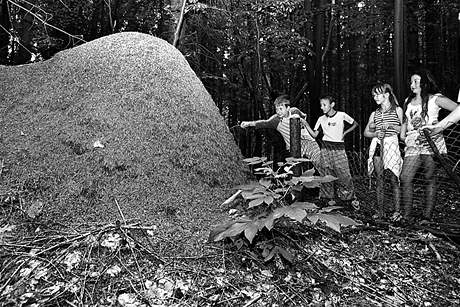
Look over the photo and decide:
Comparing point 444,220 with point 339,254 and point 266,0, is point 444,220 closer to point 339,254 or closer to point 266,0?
point 339,254

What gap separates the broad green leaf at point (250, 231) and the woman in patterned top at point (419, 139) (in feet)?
6.67

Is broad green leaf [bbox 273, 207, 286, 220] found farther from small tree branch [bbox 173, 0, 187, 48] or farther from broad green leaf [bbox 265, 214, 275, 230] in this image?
small tree branch [bbox 173, 0, 187, 48]

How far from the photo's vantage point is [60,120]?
12.1 ft

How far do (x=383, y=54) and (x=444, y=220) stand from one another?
25.0 feet

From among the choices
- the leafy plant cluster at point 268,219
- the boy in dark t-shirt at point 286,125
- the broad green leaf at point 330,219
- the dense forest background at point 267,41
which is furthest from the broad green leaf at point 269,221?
the dense forest background at point 267,41

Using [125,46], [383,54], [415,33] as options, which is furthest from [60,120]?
[383,54]

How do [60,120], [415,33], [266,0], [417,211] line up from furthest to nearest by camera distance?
1. [415,33]
2. [266,0]
3. [417,211]
4. [60,120]

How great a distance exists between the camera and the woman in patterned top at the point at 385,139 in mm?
4148

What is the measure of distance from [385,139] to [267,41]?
4407 millimetres

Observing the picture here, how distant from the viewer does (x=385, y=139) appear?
4.55 meters

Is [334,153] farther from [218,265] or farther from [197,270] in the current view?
[197,270]

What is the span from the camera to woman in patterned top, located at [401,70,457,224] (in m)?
3.96

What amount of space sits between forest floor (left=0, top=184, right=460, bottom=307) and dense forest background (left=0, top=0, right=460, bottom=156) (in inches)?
155

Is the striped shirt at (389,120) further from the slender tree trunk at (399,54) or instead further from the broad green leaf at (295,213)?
the broad green leaf at (295,213)
